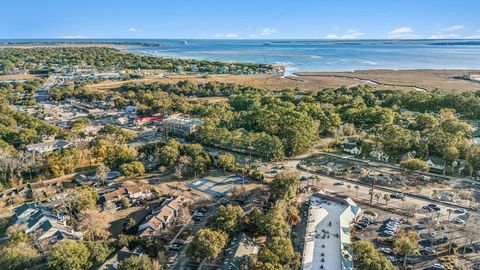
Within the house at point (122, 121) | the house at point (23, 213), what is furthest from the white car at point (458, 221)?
the house at point (122, 121)

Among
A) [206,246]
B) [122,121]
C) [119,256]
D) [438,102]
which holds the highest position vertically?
[438,102]

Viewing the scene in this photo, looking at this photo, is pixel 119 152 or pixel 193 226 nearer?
pixel 193 226

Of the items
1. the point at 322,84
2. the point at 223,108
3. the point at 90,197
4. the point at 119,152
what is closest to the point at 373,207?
the point at 90,197

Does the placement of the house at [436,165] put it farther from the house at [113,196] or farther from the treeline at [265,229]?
the house at [113,196]

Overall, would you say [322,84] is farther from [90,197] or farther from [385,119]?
[90,197]

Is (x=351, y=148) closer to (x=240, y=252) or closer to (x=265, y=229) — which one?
(x=265, y=229)

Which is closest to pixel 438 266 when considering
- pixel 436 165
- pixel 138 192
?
pixel 436 165

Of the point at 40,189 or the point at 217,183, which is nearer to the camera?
the point at 40,189
